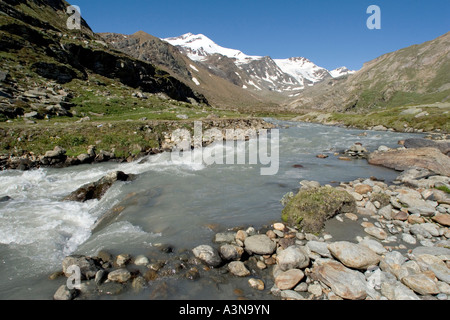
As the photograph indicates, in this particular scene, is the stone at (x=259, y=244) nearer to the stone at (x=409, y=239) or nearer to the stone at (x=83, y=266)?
the stone at (x=83, y=266)

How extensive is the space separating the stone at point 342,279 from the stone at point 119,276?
4688 mm

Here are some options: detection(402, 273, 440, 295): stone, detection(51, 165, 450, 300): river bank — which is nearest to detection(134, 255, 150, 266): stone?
detection(51, 165, 450, 300): river bank

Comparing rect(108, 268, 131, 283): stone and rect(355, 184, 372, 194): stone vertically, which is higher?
rect(355, 184, 372, 194): stone

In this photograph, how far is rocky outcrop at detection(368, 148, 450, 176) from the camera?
14.3 meters


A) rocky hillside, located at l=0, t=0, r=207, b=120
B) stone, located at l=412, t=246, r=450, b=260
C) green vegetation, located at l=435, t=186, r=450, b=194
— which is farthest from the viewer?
rocky hillside, located at l=0, t=0, r=207, b=120

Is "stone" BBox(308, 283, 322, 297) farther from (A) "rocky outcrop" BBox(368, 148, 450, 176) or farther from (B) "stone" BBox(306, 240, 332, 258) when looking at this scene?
(A) "rocky outcrop" BBox(368, 148, 450, 176)

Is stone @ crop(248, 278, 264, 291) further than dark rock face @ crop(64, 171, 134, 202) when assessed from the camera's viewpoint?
No

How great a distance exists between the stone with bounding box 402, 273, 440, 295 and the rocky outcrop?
40.7ft

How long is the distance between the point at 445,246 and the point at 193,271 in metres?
7.35

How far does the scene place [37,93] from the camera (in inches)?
1054

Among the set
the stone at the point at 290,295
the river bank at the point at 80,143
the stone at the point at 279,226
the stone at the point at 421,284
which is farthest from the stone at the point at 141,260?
the river bank at the point at 80,143
